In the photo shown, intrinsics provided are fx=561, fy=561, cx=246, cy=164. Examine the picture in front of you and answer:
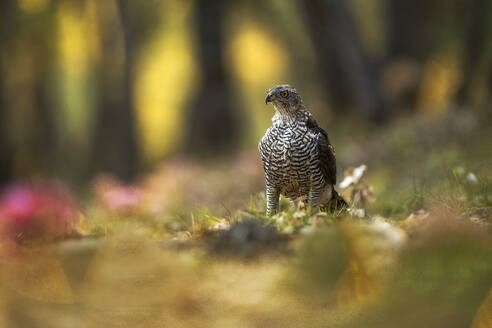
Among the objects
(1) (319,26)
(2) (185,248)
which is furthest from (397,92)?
(2) (185,248)

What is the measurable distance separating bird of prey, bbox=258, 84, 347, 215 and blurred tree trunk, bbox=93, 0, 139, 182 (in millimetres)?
8323

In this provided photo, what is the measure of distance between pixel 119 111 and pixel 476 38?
7.30 meters

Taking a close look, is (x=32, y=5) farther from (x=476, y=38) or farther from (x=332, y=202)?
(x=332, y=202)

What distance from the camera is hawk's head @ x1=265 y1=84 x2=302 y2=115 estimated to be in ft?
13.2

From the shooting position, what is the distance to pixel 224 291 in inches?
102

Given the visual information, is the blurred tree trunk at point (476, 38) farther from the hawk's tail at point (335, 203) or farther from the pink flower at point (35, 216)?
the pink flower at point (35, 216)

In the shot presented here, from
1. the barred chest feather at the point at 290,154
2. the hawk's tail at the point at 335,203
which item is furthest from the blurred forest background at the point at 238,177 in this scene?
the barred chest feather at the point at 290,154

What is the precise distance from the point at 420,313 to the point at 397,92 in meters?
8.39

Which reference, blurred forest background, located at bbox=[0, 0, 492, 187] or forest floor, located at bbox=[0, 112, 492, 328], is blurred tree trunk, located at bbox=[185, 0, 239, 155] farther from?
forest floor, located at bbox=[0, 112, 492, 328]

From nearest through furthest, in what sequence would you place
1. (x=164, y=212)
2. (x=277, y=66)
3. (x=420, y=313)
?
(x=420, y=313)
(x=164, y=212)
(x=277, y=66)

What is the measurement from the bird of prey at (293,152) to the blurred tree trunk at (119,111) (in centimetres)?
832

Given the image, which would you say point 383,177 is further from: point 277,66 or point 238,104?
point 277,66

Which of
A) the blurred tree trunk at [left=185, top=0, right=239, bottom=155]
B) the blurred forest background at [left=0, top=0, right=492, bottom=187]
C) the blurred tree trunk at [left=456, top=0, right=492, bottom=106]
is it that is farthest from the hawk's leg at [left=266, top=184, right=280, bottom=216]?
the blurred tree trunk at [left=185, top=0, right=239, bottom=155]

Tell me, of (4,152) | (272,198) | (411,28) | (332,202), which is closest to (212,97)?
(4,152)
